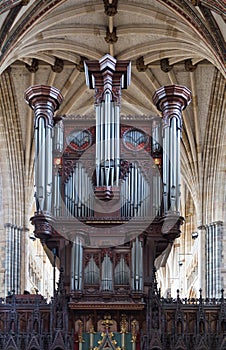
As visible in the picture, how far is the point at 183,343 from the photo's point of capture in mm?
26812

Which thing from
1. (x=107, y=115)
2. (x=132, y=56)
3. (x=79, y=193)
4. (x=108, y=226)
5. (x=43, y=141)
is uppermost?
(x=132, y=56)

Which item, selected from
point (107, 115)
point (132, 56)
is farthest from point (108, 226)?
point (132, 56)

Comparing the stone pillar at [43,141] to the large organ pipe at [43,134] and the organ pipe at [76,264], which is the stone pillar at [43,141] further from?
the organ pipe at [76,264]

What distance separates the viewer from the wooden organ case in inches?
1065

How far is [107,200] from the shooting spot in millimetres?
27797

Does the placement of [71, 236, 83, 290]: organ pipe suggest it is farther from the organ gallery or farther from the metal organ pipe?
the metal organ pipe

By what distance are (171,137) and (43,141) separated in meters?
3.08

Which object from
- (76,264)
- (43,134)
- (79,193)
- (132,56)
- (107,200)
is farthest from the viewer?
(132,56)

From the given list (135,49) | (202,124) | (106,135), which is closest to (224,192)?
(202,124)

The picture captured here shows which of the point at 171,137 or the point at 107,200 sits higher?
the point at 171,137

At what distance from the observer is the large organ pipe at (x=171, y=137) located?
28.0m

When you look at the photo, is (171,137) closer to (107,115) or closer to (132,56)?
(107,115)

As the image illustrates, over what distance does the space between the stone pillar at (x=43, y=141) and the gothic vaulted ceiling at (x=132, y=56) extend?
14.3 feet

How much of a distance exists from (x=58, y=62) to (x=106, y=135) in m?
11.6
